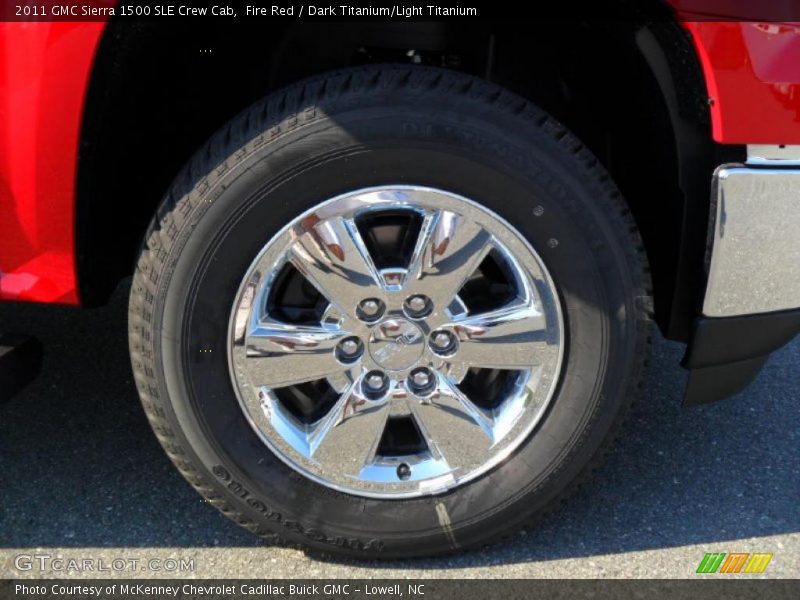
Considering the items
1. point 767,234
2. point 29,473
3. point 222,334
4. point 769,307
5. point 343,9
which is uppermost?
point 343,9

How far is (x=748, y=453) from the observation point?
8.19 ft

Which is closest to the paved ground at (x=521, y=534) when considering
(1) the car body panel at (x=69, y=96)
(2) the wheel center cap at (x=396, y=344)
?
(2) the wheel center cap at (x=396, y=344)

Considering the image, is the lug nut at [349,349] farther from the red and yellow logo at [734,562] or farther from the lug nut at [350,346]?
the red and yellow logo at [734,562]

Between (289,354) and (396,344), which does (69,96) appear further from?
(396,344)

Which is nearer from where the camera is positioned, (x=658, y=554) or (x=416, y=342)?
(x=416, y=342)

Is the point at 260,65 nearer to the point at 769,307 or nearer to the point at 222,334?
the point at 222,334

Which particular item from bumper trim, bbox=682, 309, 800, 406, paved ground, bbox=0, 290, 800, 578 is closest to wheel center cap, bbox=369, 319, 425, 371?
paved ground, bbox=0, 290, 800, 578

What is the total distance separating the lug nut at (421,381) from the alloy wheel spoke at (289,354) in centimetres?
15

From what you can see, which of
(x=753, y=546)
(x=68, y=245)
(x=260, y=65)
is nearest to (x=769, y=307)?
(x=753, y=546)

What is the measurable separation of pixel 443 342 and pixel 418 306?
0.10 metres

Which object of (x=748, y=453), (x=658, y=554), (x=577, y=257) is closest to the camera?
(x=577, y=257)

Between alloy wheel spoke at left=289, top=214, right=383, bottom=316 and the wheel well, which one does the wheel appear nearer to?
alloy wheel spoke at left=289, top=214, right=383, bottom=316

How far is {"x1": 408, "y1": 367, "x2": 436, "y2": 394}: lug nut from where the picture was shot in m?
1.97

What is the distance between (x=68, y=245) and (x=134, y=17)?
1.54 feet
